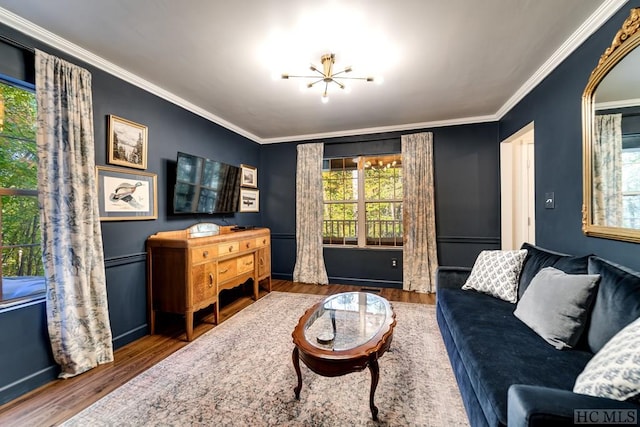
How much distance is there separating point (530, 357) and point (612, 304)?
47 cm

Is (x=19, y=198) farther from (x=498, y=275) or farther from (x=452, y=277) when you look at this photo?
(x=498, y=275)

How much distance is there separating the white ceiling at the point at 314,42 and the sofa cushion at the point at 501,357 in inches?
79.7

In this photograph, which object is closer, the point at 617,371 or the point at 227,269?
the point at 617,371

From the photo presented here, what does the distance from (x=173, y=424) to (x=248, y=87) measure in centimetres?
280

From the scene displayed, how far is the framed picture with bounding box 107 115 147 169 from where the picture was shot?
2377 millimetres

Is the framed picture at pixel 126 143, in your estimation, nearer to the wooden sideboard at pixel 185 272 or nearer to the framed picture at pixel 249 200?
the wooden sideboard at pixel 185 272

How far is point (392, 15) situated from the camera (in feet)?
5.70

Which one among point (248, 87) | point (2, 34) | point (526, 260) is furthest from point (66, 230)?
point (526, 260)

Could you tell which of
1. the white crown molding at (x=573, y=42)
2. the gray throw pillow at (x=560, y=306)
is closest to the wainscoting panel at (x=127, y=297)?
the gray throw pillow at (x=560, y=306)

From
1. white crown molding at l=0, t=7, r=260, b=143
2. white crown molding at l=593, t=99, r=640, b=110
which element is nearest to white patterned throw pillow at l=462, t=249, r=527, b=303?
white crown molding at l=593, t=99, r=640, b=110

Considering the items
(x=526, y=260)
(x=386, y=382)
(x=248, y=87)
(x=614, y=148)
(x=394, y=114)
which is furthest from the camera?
(x=394, y=114)

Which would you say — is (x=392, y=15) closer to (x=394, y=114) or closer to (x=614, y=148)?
(x=614, y=148)

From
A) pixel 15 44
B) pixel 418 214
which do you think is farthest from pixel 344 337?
pixel 15 44

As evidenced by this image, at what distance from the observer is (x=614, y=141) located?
1.66m
